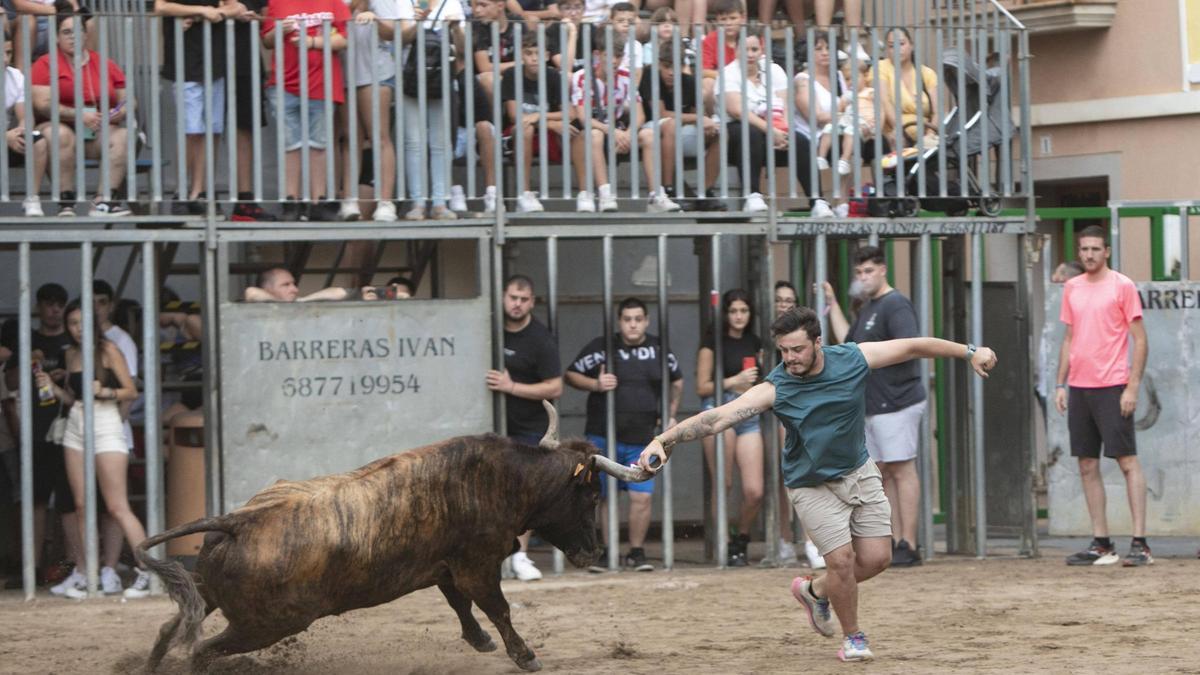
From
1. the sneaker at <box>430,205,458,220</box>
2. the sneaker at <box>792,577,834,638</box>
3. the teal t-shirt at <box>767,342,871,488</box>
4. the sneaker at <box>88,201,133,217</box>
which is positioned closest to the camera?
the teal t-shirt at <box>767,342,871,488</box>

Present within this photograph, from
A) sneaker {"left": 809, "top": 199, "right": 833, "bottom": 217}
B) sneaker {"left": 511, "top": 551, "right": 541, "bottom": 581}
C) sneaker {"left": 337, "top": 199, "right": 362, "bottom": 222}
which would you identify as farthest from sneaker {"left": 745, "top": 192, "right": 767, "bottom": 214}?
sneaker {"left": 511, "top": 551, "right": 541, "bottom": 581}

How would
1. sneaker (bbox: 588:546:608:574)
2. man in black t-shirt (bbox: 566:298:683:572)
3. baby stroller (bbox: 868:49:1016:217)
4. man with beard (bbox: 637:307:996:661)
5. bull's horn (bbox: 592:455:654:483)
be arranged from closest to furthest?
bull's horn (bbox: 592:455:654:483)
man with beard (bbox: 637:307:996:661)
man in black t-shirt (bbox: 566:298:683:572)
sneaker (bbox: 588:546:608:574)
baby stroller (bbox: 868:49:1016:217)

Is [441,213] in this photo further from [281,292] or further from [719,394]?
[719,394]

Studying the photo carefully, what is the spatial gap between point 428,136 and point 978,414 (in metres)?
4.23

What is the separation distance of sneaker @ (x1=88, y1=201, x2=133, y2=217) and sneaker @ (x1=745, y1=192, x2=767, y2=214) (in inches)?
159

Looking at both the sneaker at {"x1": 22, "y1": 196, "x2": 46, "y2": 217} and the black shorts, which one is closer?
the sneaker at {"x1": 22, "y1": 196, "x2": 46, "y2": 217}

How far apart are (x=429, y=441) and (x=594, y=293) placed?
10.5 ft

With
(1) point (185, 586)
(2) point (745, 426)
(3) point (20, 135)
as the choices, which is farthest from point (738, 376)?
(1) point (185, 586)

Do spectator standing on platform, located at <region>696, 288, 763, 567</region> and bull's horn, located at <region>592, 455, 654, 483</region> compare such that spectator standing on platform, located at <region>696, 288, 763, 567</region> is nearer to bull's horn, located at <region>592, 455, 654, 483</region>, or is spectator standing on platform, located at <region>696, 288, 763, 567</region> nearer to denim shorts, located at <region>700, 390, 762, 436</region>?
denim shorts, located at <region>700, 390, 762, 436</region>

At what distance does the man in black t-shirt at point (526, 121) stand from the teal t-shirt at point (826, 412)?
365cm

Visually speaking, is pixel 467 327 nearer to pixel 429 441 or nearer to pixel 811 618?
pixel 429 441

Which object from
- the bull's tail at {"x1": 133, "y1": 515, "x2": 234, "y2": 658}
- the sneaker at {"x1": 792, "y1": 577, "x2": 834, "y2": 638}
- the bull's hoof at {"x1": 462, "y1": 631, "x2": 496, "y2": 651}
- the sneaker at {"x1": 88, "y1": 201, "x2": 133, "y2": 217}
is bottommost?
the bull's hoof at {"x1": 462, "y1": 631, "x2": 496, "y2": 651}

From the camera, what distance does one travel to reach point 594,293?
587 inches

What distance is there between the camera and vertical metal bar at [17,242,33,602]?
11.6 meters
